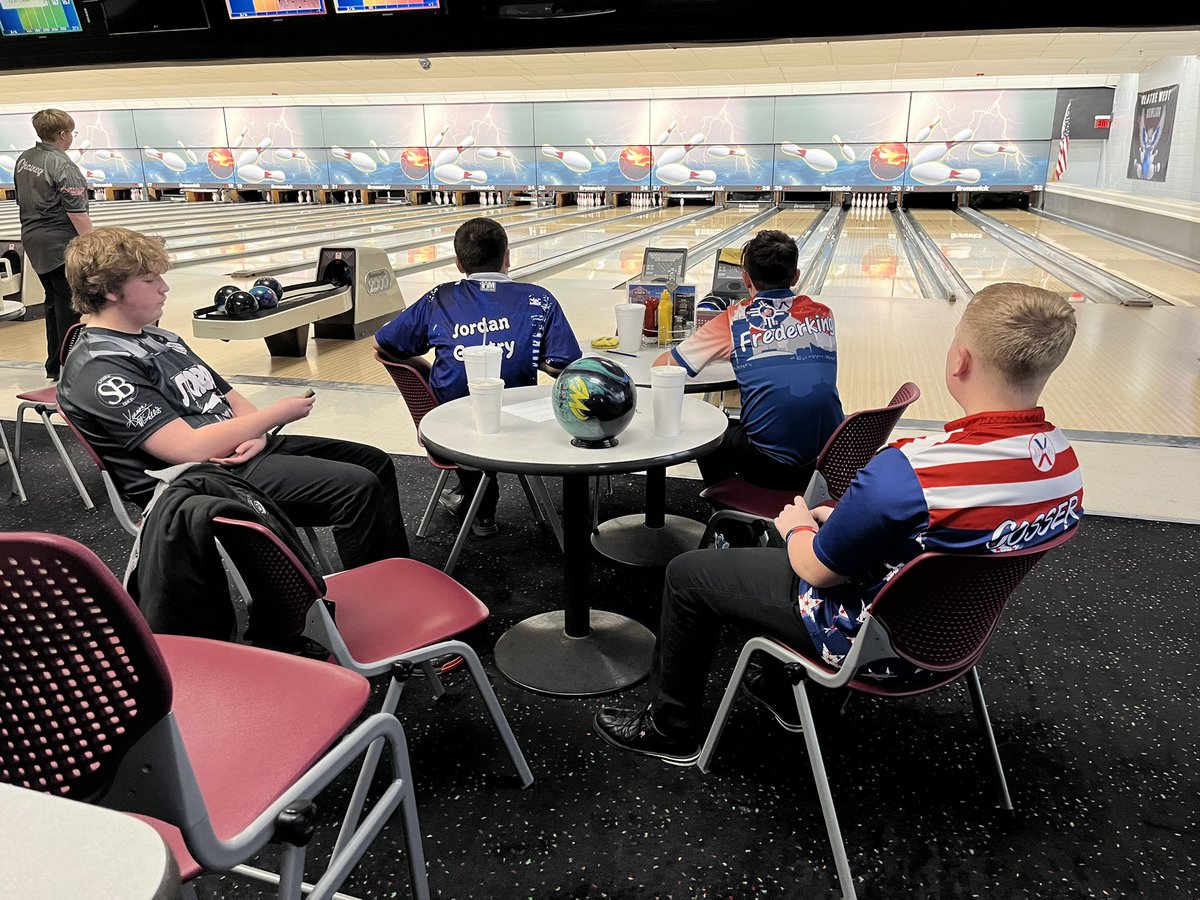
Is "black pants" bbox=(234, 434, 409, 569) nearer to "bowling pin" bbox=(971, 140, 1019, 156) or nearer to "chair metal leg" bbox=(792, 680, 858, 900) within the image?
"chair metal leg" bbox=(792, 680, 858, 900)

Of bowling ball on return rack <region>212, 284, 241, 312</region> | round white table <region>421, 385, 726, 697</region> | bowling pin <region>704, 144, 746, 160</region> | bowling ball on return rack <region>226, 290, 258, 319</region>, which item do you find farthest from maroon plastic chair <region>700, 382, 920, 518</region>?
bowling pin <region>704, 144, 746, 160</region>

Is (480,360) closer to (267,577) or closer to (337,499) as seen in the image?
(337,499)

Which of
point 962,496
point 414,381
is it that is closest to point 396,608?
point 414,381

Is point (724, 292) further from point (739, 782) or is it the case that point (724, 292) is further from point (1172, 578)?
point (739, 782)

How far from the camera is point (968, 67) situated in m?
10.4

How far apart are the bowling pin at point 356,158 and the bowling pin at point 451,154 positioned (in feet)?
4.88

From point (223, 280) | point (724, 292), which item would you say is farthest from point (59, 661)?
point (223, 280)

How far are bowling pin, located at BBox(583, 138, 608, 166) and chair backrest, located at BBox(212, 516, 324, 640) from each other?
16096mm

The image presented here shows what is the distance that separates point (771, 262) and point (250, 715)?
172 centimetres

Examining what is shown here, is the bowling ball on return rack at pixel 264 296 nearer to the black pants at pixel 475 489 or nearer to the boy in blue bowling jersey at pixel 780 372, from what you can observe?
the black pants at pixel 475 489

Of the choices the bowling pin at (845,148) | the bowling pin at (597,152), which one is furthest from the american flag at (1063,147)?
the bowling pin at (597,152)

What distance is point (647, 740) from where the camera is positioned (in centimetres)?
180

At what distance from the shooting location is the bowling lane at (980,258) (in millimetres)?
7699

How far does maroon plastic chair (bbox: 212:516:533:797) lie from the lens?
1.29m
